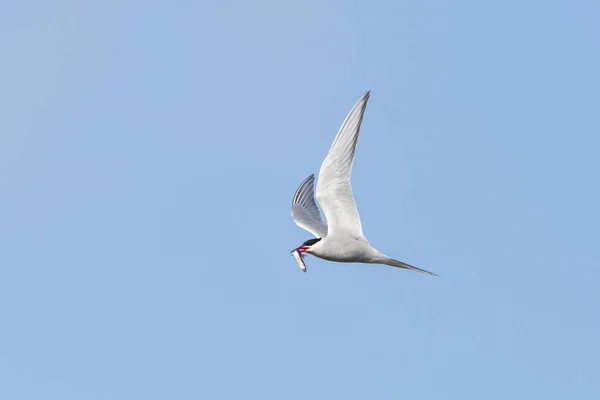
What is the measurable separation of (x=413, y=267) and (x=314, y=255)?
215 centimetres

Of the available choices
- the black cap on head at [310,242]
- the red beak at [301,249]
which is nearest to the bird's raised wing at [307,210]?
the red beak at [301,249]

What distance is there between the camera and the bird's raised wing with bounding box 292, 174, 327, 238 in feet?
75.3

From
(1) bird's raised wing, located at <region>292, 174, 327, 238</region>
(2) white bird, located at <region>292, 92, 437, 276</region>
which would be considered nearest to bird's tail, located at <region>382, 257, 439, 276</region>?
(2) white bird, located at <region>292, 92, 437, 276</region>

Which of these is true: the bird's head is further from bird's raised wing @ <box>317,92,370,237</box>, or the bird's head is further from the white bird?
bird's raised wing @ <box>317,92,370,237</box>

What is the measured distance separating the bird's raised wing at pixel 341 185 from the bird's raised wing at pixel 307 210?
8.40 ft

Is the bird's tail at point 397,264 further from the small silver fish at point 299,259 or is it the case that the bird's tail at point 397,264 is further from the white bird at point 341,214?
the small silver fish at point 299,259

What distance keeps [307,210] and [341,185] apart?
15.0 ft

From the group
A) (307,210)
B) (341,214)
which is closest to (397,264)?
(341,214)

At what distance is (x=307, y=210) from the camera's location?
24062mm

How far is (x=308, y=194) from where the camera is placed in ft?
80.3

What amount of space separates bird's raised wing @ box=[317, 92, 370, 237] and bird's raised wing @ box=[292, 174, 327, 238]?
2561mm

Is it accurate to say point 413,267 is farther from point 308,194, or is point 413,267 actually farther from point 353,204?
point 308,194

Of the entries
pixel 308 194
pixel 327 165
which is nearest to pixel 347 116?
pixel 327 165

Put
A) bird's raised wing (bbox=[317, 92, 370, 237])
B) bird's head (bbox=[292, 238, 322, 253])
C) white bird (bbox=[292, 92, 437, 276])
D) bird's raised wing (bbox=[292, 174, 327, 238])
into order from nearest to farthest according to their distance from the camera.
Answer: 1. bird's raised wing (bbox=[317, 92, 370, 237])
2. white bird (bbox=[292, 92, 437, 276])
3. bird's head (bbox=[292, 238, 322, 253])
4. bird's raised wing (bbox=[292, 174, 327, 238])
